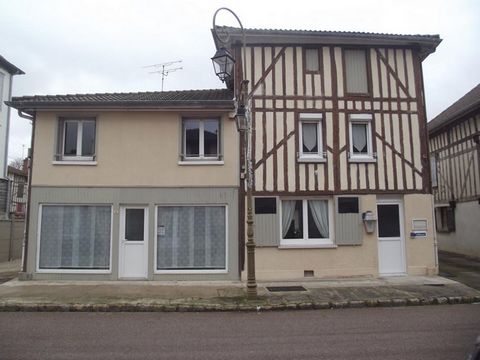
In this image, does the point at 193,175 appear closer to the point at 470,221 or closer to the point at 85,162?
the point at 85,162

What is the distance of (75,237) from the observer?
11.5 m

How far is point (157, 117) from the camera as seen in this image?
11.8 m

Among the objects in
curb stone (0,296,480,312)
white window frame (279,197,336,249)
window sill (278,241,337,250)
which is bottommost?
curb stone (0,296,480,312)

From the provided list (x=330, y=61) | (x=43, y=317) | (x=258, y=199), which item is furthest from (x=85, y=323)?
(x=330, y=61)

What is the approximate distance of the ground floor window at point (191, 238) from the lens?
11.4 metres

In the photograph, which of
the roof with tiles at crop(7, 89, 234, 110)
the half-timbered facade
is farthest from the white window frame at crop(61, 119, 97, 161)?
the half-timbered facade

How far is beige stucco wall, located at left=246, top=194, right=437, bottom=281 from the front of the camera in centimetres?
1143

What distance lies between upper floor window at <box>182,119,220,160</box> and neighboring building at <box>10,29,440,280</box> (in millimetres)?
31

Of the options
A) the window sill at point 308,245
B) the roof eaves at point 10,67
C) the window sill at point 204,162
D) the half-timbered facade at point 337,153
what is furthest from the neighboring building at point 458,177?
the roof eaves at point 10,67

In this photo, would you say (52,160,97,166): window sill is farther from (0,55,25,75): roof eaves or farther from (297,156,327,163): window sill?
(0,55,25,75): roof eaves

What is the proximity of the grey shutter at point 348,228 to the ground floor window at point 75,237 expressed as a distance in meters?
6.23

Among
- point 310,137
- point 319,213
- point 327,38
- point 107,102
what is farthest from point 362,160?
point 107,102

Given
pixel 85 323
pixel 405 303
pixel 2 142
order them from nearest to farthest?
1. pixel 85 323
2. pixel 405 303
3. pixel 2 142

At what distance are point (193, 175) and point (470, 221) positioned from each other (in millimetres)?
11609
